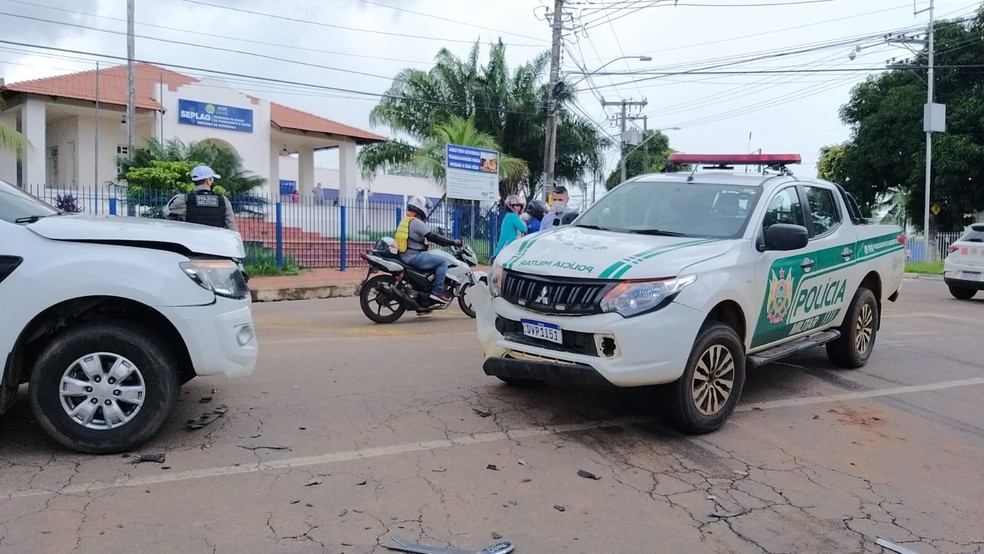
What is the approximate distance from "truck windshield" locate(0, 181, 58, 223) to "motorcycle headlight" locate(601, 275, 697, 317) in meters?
3.44

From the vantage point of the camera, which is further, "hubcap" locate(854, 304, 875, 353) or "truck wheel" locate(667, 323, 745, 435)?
"hubcap" locate(854, 304, 875, 353)

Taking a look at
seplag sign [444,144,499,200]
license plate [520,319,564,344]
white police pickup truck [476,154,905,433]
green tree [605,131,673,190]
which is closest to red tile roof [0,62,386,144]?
seplag sign [444,144,499,200]

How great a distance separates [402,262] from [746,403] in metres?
4.96

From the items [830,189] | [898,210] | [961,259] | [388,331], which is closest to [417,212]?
[388,331]

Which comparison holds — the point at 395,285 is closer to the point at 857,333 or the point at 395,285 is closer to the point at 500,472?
the point at 857,333

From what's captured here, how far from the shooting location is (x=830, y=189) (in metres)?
7.05

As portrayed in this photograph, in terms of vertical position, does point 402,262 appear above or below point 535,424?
above

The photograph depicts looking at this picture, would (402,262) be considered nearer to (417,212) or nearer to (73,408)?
(417,212)

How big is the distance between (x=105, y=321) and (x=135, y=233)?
0.53 metres

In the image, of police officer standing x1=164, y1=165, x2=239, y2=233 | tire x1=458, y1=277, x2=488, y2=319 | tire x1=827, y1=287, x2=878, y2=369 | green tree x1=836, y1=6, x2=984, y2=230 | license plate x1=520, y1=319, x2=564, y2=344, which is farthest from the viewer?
green tree x1=836, y1=6, x2=984, y2=230

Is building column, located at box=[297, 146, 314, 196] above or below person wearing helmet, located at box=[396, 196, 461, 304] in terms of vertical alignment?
above

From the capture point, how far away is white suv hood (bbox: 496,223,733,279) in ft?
15.7

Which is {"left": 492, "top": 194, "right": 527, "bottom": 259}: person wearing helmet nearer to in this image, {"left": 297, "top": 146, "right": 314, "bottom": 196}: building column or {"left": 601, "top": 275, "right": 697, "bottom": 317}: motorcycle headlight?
{"left": 601, "top": 275, "right": 697, "bottom": 317}: motorcycle headlight

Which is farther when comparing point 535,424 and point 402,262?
point 402,262
